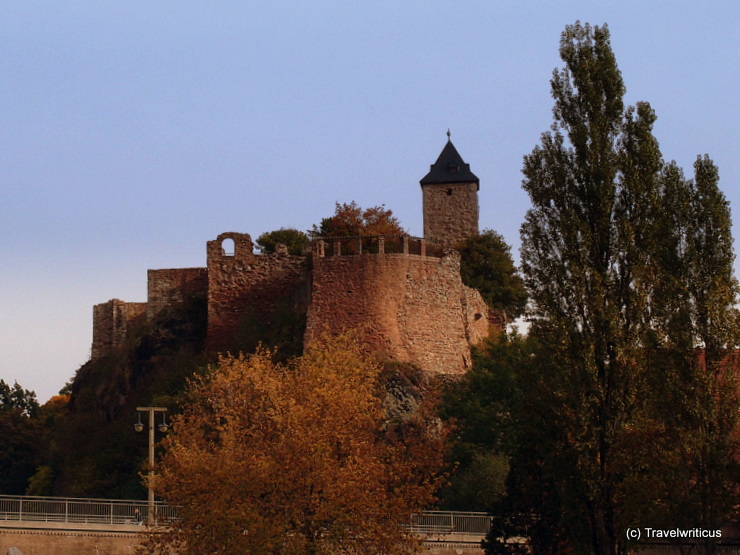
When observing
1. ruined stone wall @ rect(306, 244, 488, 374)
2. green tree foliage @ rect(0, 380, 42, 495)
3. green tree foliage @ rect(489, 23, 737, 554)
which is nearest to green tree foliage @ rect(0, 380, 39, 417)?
green tree foliage @ rect(0, 380, 42, 495)

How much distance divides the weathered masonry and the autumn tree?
17821mm

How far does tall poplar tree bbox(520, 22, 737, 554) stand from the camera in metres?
31.1

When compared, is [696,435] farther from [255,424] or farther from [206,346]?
[206,346]

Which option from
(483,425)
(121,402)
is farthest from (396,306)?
(121,402)

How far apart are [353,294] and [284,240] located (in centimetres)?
1110

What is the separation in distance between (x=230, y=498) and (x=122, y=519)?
9.88m

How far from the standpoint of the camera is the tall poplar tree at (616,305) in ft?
102

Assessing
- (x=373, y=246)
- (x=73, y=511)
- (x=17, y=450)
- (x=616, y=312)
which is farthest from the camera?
(x=17, y=450)

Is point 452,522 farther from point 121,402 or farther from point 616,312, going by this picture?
point 121,402

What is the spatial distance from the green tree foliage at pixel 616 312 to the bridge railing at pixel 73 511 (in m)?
15.1

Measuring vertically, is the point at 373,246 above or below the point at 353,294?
above

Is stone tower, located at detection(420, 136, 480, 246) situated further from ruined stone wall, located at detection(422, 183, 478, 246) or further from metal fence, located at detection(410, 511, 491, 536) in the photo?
metal fence, located at detection(410, 511, 491, 536)

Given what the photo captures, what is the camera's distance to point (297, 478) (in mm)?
34469

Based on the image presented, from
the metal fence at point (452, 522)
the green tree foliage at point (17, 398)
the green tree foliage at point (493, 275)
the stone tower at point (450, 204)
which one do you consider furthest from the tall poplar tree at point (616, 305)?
the green tree foliage at point (17, 398)
